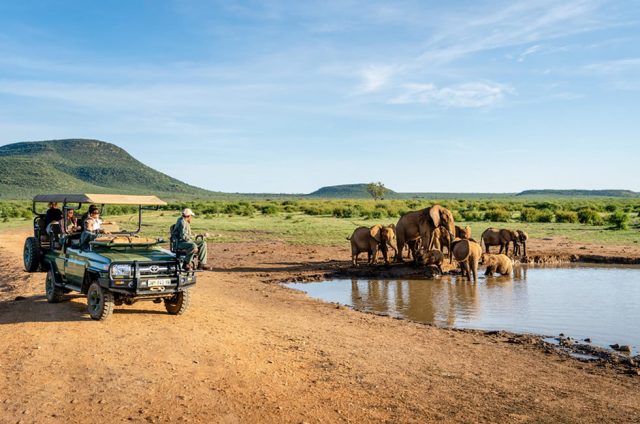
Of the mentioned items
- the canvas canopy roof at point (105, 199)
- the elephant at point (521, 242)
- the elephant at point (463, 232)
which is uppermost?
the canvas canopy roof at point (105, 199)

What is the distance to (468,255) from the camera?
18.1 m

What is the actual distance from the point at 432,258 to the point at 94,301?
38.4ft

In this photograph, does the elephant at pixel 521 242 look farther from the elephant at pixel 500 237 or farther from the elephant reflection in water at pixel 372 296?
the elephant reflection in water at pixel 372 296

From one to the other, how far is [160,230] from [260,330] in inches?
1001

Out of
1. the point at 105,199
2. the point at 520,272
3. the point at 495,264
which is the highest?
the point at 105,199

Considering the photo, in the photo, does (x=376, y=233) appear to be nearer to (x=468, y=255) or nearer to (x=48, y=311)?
(x=468, y=255)

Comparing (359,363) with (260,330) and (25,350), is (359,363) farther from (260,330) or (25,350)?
(25,350)

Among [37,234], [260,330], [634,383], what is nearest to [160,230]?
[37,234]

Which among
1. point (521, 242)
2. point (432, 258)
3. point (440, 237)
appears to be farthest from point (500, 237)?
point (432, 258)

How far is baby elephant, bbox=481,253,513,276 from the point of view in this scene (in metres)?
19.5

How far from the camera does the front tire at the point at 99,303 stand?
34.4 feet

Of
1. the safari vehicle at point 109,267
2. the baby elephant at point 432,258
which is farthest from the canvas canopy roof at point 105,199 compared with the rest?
the baby elephant at point 432,258

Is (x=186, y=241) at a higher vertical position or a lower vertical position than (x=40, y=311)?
higher

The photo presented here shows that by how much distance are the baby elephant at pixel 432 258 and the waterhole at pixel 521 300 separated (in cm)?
82
